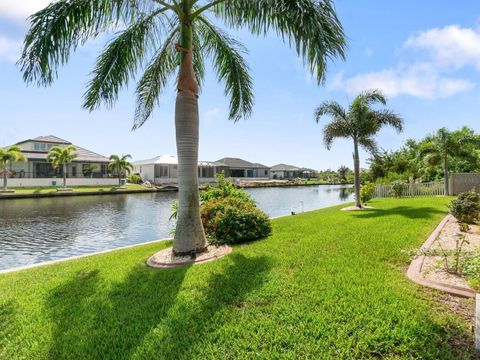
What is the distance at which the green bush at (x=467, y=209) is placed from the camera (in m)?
8.52

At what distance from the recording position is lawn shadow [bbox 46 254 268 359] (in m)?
3.01

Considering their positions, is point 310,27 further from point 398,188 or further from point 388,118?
point 398,188

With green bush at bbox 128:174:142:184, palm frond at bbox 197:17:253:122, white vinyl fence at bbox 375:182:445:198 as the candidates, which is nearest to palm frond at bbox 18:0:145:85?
palm frond at bbox 197:17:253:122

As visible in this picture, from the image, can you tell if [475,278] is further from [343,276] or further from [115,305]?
[115,305]

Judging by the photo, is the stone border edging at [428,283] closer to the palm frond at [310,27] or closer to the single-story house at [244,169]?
the palm frond at [310,27]

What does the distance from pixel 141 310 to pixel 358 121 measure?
1390 cm

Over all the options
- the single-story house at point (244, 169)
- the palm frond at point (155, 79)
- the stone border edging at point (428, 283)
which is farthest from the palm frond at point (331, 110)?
the single-story house at point (244, 169)

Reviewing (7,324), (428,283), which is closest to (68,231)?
(7,324)

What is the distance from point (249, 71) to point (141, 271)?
21.7 feet

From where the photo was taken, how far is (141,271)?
221 inches

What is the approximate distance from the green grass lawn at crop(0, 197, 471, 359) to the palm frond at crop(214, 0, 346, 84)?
3.56m

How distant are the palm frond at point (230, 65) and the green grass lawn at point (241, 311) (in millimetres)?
5081

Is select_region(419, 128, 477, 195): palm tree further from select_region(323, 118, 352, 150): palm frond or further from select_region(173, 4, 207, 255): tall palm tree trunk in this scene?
select_region(173, 4, 207, 255): tall palm tree trunk

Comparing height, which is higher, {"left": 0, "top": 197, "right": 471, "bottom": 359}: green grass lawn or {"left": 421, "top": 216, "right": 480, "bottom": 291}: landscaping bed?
{"left": 421, "top": 216, "right": 480, "bottom": 291}: landscaping bed
